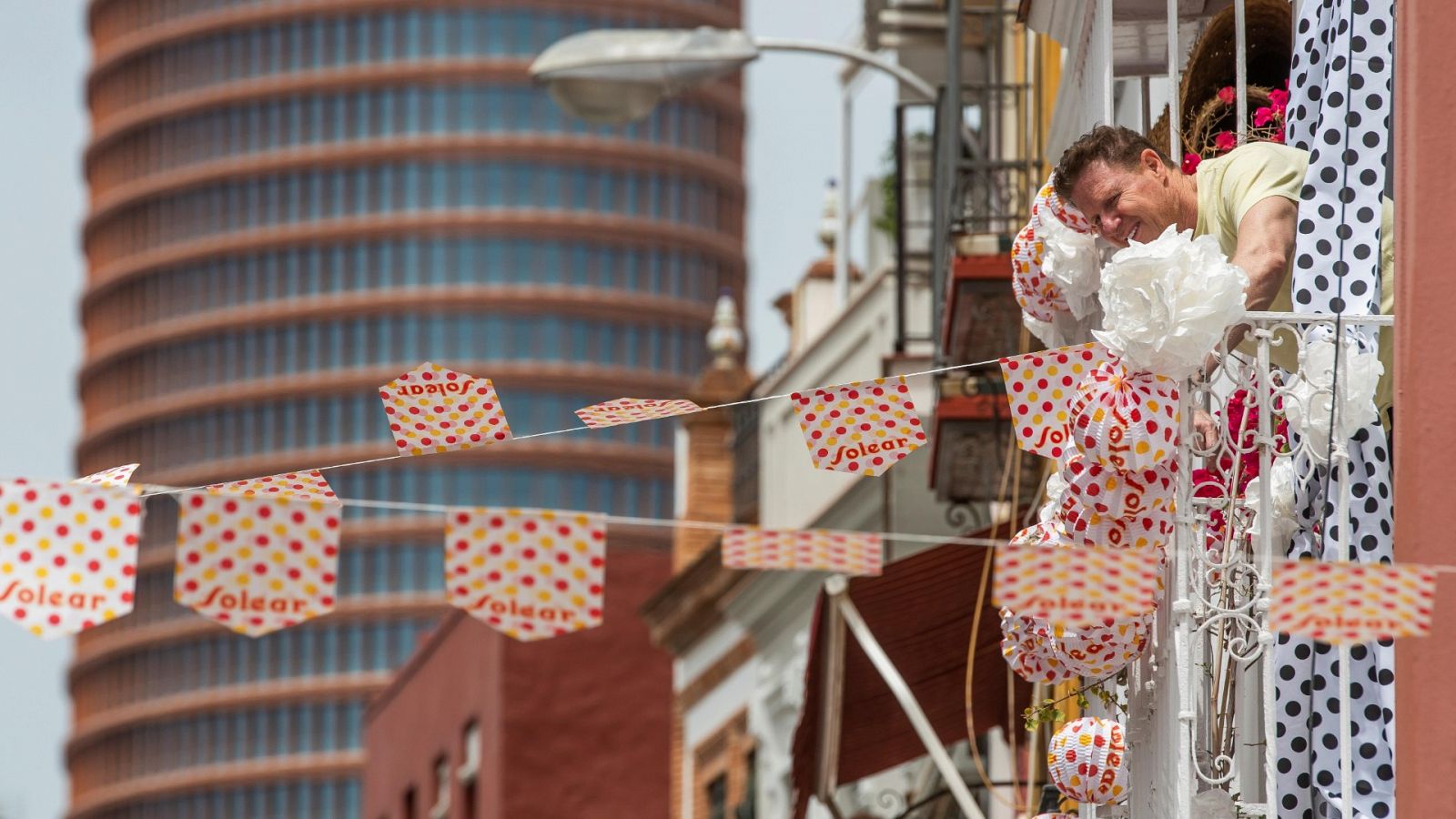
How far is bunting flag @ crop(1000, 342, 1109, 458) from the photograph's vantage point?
684cm

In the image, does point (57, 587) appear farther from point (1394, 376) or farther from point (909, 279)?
point (909, 279)

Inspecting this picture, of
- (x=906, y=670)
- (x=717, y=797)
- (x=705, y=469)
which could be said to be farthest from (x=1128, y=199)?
(x=705, y=469)

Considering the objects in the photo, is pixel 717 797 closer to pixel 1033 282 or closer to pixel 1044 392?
pixel 1033 282

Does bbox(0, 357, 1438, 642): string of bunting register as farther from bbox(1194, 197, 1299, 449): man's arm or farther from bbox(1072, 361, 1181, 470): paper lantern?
bbox(1194, 197, 1299, 449): man's arm

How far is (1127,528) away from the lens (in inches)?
266

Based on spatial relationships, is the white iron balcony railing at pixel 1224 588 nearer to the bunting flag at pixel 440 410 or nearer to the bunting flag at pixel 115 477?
the bunting flag at pixel 440 410

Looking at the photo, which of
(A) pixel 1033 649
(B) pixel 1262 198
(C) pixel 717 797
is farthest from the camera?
(C) pixel 717 797

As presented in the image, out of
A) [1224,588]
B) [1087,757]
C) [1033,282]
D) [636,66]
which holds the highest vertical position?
[636,66]

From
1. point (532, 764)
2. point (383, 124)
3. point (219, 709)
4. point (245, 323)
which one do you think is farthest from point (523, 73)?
point (532, 764)

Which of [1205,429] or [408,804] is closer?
[1205,429]

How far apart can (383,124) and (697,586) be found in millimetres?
76071

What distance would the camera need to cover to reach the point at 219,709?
95.2m

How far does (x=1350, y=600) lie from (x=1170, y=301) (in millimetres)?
1061

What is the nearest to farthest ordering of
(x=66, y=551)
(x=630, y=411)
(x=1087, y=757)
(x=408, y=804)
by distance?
(x=66, y=551) < (x=630, y=411) < (x=1087, y=757) < (x=408, y=804)
